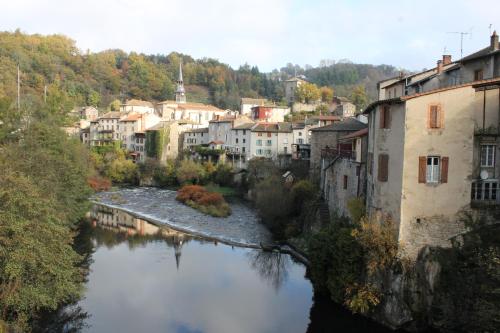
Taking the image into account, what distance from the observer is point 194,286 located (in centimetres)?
2622

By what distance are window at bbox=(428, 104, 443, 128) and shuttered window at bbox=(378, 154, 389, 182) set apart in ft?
8.12

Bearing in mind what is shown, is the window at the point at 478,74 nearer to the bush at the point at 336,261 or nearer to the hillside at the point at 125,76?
the bush at the point at 336,261

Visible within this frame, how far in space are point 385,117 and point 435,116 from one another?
7.85ft

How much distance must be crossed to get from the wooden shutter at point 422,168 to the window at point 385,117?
2215 millimetres

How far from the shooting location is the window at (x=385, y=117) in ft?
69.9

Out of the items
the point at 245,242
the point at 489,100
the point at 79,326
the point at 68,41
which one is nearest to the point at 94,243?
the point at 245,242

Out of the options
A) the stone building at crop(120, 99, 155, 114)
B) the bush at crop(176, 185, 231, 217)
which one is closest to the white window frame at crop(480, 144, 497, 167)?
the bush at crop(176, 185, 231, 217)

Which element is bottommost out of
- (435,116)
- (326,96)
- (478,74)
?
(435,116)

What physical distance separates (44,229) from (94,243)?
16.6m

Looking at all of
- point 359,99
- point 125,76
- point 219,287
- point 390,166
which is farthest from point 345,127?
point 125,76

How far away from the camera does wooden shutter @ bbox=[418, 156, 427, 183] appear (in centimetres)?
1980

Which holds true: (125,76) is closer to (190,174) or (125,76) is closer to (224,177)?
(190,174)

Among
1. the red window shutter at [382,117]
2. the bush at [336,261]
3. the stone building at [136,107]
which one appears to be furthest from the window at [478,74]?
the stone building at [136,107]

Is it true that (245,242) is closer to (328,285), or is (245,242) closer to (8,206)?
(328,285)
